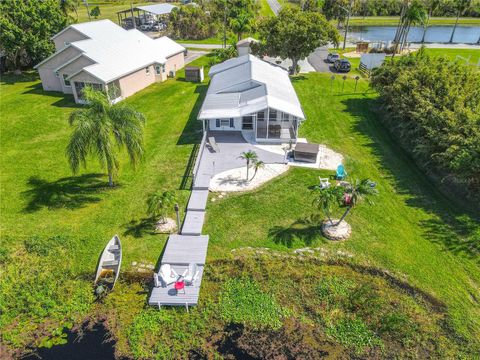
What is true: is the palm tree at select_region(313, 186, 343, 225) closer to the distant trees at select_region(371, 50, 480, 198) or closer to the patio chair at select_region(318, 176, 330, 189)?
the patio chair at select_region(318, 176, 330, 189)

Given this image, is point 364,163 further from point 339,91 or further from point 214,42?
point 214,42

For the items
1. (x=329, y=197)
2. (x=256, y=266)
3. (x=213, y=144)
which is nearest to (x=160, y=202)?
(x=256, y=266)

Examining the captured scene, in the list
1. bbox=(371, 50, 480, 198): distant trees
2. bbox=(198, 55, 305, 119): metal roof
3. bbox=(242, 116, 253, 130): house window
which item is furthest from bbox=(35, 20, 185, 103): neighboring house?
bbox=(371, 50, 480, 198): distant trees

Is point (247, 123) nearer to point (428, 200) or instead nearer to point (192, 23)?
point (428, 200)


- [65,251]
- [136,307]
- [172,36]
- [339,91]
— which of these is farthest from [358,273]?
[172,36]

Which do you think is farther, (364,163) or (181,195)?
(364,163)

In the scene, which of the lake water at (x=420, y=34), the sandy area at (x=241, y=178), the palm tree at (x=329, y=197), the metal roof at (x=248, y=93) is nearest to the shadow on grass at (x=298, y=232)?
the palm tree at (x=329, y=197)
